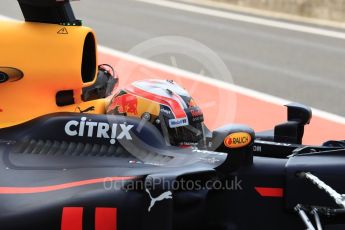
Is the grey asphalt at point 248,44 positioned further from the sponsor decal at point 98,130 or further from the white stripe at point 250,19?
the sponsor decal at point 98,130

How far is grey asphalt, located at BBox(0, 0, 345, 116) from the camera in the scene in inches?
438

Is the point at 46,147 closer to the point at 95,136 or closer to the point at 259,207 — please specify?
the point at 95,136

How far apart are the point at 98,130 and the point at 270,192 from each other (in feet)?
3.72

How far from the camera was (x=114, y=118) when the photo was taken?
13.9ft

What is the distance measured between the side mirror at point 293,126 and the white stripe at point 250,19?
10839 mm

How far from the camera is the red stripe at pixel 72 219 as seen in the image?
3.86 m

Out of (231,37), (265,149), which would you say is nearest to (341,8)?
(231,37)

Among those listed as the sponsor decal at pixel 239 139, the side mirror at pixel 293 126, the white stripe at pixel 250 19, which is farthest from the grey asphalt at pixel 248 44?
the sponsor decal at pixel 239 139

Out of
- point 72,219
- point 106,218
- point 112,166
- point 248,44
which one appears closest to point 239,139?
point 112,166

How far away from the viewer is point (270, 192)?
13.1 feet

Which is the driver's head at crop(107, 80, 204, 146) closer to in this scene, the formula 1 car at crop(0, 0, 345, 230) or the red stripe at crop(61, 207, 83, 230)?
the formula 1 car at crop(0, 0, 345, 230)

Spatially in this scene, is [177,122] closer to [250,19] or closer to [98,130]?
[98,130]

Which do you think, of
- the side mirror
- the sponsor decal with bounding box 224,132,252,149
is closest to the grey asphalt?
the side mirror

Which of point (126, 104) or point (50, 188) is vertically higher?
point (126, 104)
